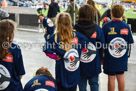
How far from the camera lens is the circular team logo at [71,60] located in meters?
2.87

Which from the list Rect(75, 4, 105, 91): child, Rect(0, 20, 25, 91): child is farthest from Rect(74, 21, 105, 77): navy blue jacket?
Rect(0, 20, 25, 91): child

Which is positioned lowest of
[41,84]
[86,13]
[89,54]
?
[41,84]

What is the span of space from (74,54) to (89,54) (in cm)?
40

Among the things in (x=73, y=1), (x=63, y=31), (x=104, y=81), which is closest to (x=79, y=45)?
(x=63, y=31)

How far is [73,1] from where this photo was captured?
31.9 feet

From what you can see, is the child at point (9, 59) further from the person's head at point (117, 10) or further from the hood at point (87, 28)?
the person's head at point (117, 10)

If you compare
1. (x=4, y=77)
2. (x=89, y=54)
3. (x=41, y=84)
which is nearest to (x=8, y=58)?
(x=4, y=77)

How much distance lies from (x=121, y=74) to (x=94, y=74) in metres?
0.64

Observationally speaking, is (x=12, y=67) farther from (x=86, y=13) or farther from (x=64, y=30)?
(x=86, y=13)

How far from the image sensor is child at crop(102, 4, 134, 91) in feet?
11.5

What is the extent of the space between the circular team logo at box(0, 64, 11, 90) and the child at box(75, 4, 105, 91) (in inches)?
42.7

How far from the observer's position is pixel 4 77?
8.75 ft

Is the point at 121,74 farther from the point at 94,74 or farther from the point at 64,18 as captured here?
the point at 64,18

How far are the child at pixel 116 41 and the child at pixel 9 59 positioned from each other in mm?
1496
